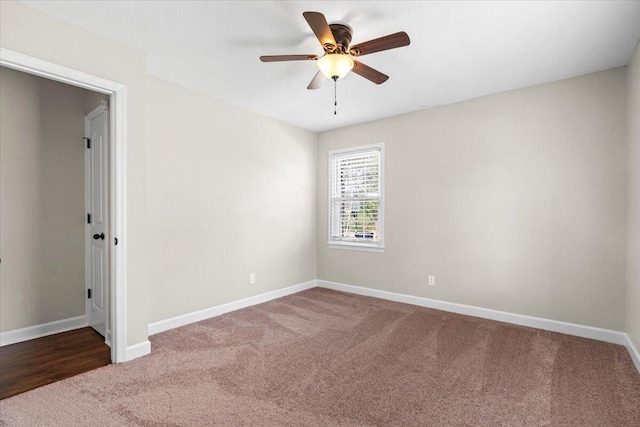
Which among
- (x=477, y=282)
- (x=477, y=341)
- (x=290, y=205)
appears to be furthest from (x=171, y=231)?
(x=477, y=282)

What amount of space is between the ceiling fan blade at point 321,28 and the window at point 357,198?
258 centimetres

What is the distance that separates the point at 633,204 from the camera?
2.71 meters

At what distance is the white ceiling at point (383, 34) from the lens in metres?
2.15

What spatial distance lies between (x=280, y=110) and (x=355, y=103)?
993mm

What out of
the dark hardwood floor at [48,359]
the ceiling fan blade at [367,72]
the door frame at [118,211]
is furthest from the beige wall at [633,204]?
the dark hardwood floor at [48,359]

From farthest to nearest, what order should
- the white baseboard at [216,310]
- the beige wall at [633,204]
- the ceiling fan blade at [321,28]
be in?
the white baseboard at [216,310] < the beige wall at [633,204] < the ceiling fan blade at [321,28]

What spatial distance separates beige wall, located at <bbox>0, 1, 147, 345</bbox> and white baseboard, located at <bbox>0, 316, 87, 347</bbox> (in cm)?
131

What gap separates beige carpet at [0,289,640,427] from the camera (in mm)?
1941

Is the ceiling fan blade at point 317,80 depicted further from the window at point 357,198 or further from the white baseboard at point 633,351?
the white baseboard at point 633,351

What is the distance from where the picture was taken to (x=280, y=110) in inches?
166

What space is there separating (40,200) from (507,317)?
509 cm

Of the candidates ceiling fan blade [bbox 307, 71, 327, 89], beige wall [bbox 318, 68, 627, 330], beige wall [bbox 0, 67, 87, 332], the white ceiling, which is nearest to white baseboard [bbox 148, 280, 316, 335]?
beige wall [bbox 0, 67, 87, 332]

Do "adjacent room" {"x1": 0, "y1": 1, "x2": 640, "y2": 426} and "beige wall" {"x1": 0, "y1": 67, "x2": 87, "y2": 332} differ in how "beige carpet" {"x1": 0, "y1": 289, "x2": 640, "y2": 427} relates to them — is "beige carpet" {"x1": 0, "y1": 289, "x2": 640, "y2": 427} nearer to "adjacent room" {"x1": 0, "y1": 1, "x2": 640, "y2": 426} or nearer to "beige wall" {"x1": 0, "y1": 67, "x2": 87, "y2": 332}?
"adjacent room" {"x1": 0, "y1": 1, "x2": 640, "y2": 426}

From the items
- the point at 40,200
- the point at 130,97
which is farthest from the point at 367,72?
the point at 40,200
